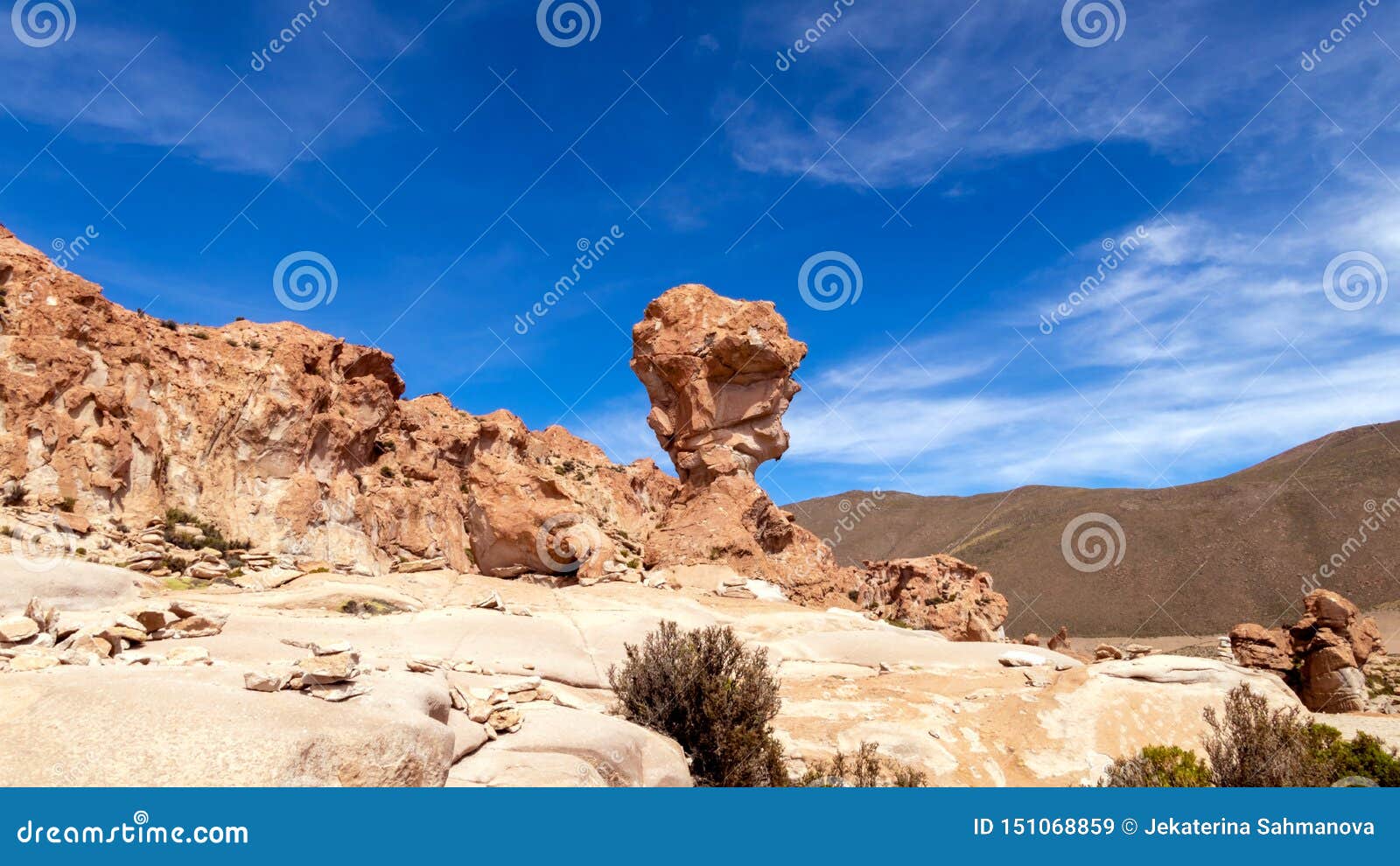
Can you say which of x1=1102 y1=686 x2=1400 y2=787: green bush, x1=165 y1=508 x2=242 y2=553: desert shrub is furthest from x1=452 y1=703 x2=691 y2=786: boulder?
x1=165 y1=508 x2=242 y2=553: desert shrub

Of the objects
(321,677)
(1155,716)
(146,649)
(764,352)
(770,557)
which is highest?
(764,352)

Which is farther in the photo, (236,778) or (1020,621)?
(1020,621)

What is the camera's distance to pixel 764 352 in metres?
32.6

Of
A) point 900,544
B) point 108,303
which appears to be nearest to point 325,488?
point 108,303

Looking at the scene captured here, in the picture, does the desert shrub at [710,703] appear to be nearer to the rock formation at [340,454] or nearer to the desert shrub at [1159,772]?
the desert shrub at [1159,772]

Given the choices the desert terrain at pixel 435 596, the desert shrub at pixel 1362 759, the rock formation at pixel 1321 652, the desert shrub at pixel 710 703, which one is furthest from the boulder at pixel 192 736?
the rock formation at pixel 1321 652

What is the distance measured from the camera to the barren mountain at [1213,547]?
210 ft

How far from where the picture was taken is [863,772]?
11.3 metres

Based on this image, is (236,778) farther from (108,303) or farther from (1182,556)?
(1182,556)

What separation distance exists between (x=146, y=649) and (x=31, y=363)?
17.9 metres

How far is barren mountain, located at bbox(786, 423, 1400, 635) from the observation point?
64000mm

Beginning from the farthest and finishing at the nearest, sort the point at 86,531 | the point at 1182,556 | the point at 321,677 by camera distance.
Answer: the point at 1182,556 < the point at 86,531 < the point at 321,677

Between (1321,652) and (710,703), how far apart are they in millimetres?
25945

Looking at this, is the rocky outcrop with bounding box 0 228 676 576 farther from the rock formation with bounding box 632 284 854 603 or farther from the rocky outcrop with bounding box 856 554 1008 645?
the rocky outcrop with bounding box 856 554 1008 645
